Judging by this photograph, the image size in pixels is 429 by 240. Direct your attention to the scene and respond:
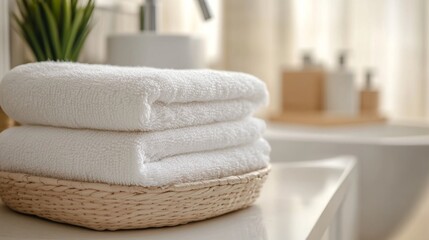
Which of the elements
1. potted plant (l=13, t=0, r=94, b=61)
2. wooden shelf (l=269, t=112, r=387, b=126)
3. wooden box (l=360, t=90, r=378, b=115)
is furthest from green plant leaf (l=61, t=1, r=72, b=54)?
wooden box (l=360, t=90, r=378, b=115)

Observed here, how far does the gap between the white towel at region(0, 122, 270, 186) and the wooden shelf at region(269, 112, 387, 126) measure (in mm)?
797

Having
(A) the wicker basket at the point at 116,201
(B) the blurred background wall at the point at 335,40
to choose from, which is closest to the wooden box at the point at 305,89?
(B) the blurred background wall at the point at 335,40

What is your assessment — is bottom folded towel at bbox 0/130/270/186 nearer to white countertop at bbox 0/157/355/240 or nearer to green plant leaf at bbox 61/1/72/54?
white countertop at bbox 0/157/355/240

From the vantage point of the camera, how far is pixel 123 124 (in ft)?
1.77

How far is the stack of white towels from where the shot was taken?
54cm

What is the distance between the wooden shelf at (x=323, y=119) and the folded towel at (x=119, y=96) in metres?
0.78

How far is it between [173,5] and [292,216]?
857 mm

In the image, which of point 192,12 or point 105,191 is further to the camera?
point 192,12

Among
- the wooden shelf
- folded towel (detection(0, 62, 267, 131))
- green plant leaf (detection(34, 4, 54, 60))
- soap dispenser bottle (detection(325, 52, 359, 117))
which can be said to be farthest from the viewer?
soap dispenser bottle (detection(325, 52, 359, 117))

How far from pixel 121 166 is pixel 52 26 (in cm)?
30

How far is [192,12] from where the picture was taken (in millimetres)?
1562

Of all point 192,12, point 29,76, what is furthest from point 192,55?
point 192,12

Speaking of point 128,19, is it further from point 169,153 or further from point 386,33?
point 386,33

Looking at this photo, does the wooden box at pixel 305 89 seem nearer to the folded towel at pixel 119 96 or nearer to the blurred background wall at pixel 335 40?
the blurred background wall at pixel 335 40
